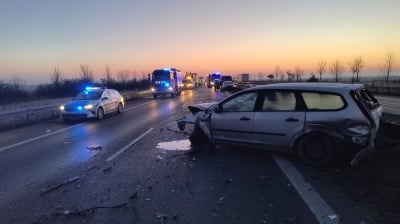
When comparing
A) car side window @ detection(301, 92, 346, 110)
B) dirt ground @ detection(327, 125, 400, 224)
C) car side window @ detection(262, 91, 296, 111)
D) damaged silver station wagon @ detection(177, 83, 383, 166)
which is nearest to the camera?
dirt ground @ detection(327, 125, 400, 224)

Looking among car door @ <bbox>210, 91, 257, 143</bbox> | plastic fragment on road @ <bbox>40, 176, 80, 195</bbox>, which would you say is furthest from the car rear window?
plastic fragment on road @ <bbox>40, 176, 80, 195</bbox>

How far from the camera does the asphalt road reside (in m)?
5.00

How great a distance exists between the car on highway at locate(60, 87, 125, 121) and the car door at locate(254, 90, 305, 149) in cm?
1246

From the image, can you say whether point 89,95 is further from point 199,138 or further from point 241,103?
point 241,103

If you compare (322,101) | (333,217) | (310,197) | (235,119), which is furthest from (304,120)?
(333,217)

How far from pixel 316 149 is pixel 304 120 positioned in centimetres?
58

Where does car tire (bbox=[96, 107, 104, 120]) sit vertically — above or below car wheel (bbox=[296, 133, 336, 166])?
below

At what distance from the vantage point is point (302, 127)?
24.6ft

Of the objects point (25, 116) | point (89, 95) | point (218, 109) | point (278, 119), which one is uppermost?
point (218, 109)

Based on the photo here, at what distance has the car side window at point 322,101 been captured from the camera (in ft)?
24.1

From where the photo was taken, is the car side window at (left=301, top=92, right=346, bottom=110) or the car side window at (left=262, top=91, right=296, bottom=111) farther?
the car side window at (left=262, top=91, right=296, bottom=111)

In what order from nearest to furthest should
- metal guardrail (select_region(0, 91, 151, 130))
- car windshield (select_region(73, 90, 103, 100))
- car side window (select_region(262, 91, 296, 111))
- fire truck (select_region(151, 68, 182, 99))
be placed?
car side window (select_region(262, 91, 296, 111)) < metal guardrail (select_region(0, 91, 151, 130)) < car windshield (select_region(73, 90, 103, 100)) < fire truck (select_region(151, 68, 182, 99))

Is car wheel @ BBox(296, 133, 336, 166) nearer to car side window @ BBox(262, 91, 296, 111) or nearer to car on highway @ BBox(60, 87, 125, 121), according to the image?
car side window @ BBox(262, 91, 296, 111)

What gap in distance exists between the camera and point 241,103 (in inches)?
342
